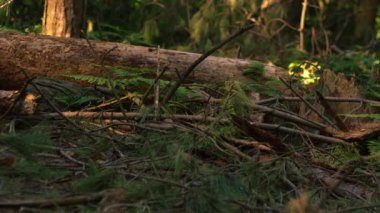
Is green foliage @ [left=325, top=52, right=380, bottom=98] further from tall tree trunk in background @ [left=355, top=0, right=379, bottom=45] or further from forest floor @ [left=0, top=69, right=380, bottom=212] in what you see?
forest floor @ [left=0, top=69, right=380, bottom=212]

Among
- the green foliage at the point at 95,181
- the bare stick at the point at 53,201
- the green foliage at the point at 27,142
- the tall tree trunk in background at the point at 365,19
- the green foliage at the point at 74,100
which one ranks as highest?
the tall tree trunk in background at the point at 365,19

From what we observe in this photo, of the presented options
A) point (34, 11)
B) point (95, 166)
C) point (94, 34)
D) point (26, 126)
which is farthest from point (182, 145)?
point (34, 11)

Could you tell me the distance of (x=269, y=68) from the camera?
22.5 feet

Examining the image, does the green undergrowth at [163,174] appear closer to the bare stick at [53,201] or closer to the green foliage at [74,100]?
the bare stick at [53,201]

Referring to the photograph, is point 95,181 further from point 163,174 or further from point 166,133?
point 166,133

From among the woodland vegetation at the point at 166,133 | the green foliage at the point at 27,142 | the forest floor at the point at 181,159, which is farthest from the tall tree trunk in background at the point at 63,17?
the green foliage at the point at 27,142

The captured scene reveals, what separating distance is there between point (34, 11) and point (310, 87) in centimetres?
530

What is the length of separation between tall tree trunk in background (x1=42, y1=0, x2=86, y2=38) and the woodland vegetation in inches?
0.5

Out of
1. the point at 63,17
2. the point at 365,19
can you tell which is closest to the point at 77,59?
the point at 63,17

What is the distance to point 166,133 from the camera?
4547 millimetres

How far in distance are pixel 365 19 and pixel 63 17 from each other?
890 centimetres

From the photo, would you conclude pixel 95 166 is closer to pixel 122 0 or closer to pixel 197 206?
pixel 197 206

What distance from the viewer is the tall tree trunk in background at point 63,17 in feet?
22.5

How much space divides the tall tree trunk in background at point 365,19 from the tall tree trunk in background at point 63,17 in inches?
336
